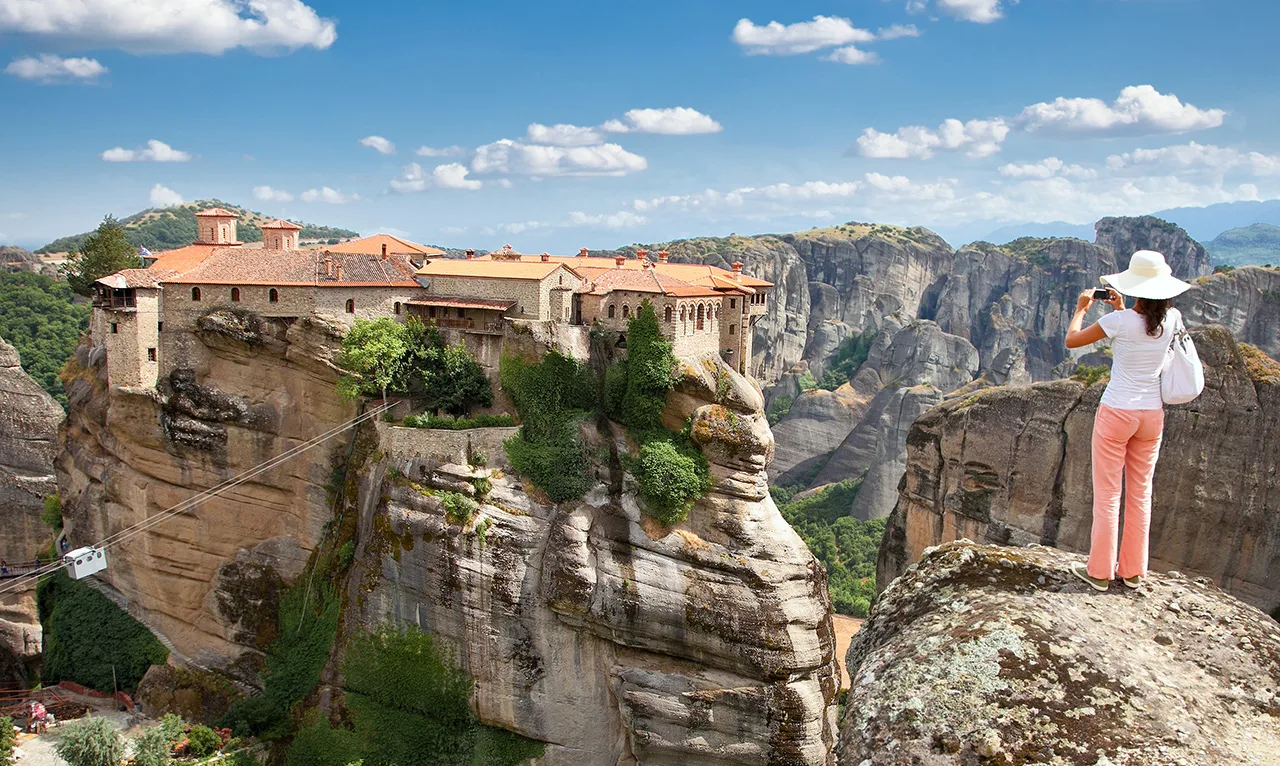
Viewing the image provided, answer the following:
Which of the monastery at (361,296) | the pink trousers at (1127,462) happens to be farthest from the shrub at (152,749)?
the pink trousers at (1127,462)

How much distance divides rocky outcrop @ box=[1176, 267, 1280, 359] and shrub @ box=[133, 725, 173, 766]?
194 ft

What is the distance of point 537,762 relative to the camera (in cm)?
3148

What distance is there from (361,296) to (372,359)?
2821mm

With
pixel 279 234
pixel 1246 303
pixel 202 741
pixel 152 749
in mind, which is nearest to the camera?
pixel 152 749

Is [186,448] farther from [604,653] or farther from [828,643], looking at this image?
[828,643]

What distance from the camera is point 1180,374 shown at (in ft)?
24.1

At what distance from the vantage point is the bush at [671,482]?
1206 inches

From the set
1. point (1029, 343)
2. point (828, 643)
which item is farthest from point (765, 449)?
point (1029, 343)

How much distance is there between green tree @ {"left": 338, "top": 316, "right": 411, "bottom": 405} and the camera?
1329 inches

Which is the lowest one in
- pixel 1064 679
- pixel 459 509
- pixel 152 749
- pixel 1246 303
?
pixel 152 749

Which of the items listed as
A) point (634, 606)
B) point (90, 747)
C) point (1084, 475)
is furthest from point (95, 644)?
point (1084, 475)

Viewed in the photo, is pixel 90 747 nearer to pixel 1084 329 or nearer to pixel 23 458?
pixel 23 458

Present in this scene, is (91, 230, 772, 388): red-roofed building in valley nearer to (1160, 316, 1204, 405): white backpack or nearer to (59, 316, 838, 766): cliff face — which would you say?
(59, 316, 838, 766): cliff face

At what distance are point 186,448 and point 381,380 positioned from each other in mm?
8466
